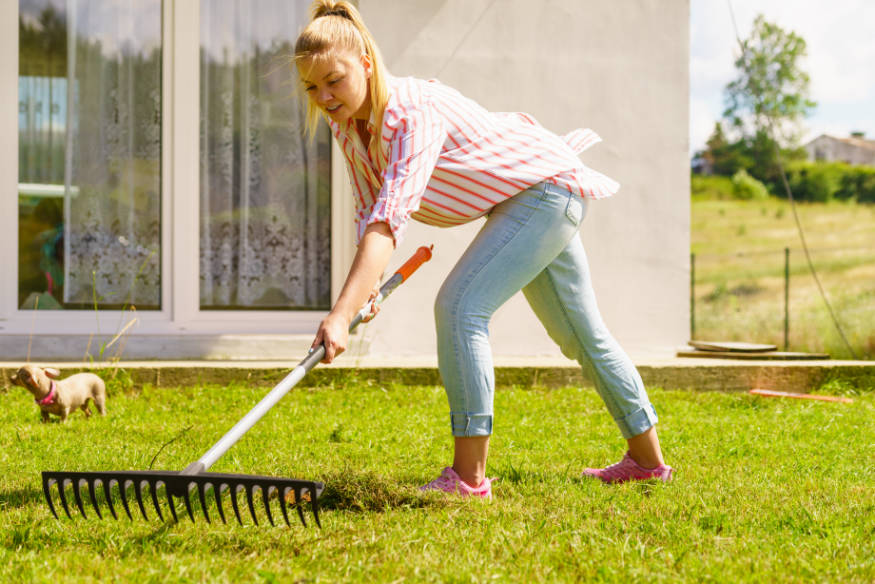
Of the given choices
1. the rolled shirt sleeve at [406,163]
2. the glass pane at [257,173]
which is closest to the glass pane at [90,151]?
the glass pane at [257,173]

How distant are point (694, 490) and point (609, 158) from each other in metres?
3.62

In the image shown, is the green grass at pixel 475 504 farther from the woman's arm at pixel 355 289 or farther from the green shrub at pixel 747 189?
the green shrub at pixel 747 189

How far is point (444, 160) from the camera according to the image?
264 cm

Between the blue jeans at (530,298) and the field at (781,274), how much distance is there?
7.42 meters

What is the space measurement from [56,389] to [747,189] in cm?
3807

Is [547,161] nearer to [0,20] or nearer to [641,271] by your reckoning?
[641,271]

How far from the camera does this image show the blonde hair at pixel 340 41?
2.43 m

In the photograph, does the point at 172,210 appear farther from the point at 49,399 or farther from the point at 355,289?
the point at 355,289

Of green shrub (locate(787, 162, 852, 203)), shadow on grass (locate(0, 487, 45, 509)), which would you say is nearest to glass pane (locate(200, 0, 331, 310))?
shadow on grass (locate(0, 487, 45, 509))

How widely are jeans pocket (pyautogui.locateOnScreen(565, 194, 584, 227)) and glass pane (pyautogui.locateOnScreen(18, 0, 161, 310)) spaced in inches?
148

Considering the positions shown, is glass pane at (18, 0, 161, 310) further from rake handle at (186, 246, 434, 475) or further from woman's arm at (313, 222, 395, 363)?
woman's arm at (313, 222, 395, 363)

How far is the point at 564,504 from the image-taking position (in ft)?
8.70

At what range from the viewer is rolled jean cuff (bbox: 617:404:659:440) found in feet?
9.59

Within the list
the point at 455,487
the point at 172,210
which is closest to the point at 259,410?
the point at 455,487
